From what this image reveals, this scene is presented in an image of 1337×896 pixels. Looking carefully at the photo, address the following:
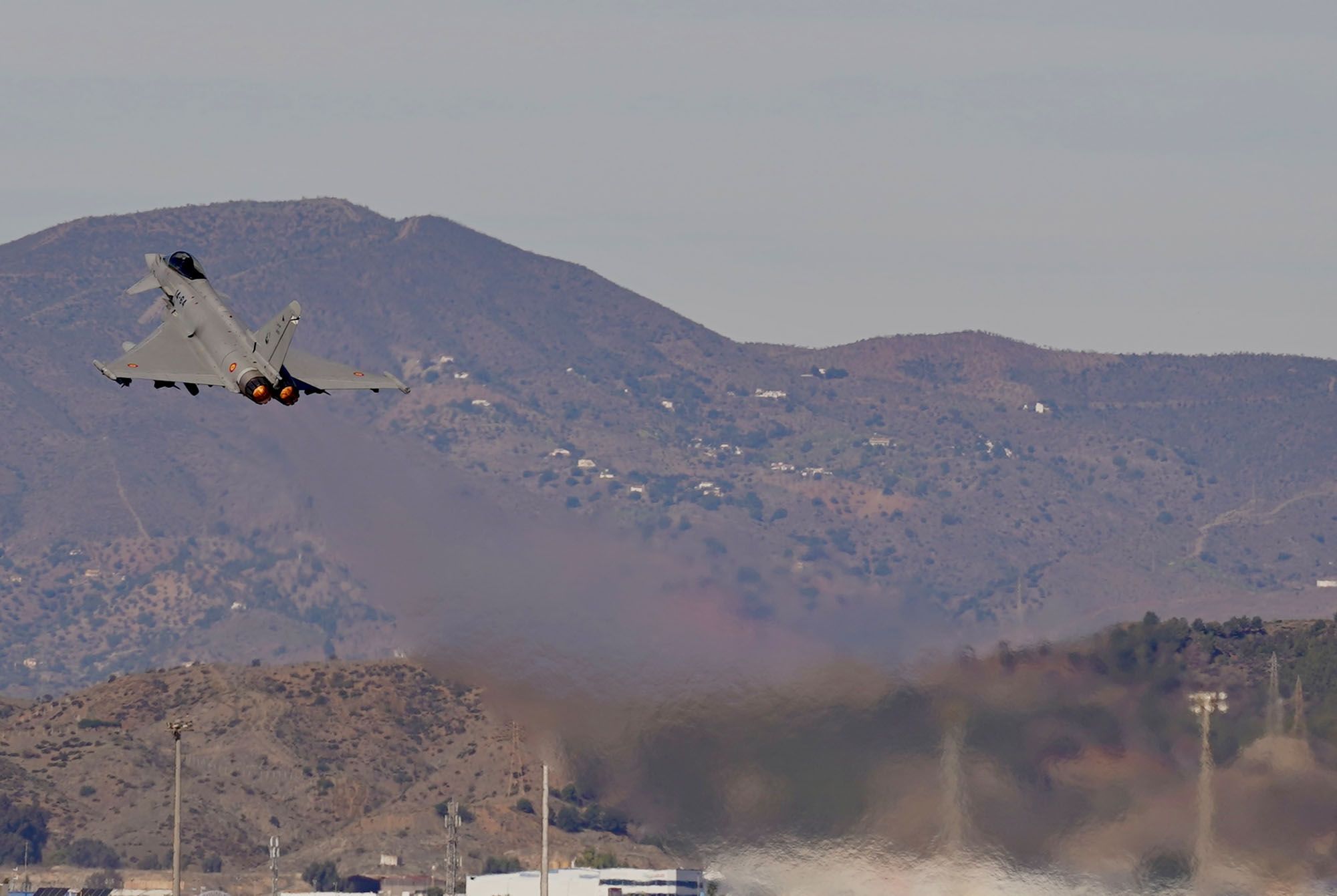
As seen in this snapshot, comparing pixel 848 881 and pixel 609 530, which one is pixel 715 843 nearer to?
pixel 848 881

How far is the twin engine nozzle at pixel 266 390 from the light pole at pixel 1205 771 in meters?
48.1

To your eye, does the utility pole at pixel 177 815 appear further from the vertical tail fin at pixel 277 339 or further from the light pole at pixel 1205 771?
the light pole at pixel 1205 771

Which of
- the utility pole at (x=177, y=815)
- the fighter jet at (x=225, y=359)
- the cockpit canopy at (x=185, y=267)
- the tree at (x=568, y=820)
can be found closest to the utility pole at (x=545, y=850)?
the utility pole at (x=177, y=815)

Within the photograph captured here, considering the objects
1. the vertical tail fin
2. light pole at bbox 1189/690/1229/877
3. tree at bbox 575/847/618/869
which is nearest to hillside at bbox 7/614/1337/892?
light pole at bbox 1189/690/1229/877

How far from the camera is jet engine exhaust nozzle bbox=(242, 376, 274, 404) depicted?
7950cm

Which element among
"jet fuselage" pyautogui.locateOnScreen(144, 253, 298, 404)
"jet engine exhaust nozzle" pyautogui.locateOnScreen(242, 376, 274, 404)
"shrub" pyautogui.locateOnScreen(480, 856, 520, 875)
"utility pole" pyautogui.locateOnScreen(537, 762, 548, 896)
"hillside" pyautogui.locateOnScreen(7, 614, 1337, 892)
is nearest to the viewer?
"jet engine exhaust nozzle" pyautogui.locateOnScreen(242, 376, 274, 404)

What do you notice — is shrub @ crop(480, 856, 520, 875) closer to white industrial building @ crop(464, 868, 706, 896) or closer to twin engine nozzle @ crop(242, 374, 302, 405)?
white industrial building @ crop(464, 868, 706, 896)

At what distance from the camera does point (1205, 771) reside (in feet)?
382

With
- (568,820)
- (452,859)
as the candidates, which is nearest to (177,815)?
(452,859)

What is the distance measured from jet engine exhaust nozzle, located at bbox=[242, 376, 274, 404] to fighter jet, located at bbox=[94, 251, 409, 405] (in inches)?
0.8

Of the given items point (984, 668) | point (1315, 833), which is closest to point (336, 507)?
point (984, 668)

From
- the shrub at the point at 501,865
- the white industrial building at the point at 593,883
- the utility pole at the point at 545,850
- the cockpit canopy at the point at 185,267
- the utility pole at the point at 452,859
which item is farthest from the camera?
the shrub at the point at 501,865

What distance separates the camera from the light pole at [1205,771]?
11025 cm

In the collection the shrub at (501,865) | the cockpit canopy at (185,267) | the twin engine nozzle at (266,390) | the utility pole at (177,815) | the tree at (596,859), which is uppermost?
the cockpit canopy at (185,267)
